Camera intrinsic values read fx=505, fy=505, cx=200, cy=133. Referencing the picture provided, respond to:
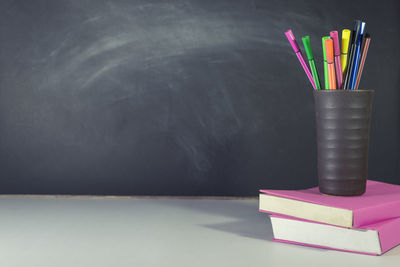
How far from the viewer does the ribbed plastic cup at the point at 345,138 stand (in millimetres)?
713

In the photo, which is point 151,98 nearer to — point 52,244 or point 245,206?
point 245,206

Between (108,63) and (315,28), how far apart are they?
410mm

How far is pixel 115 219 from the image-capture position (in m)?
0.82

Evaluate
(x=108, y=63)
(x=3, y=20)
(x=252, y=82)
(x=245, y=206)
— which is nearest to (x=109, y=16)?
(x=108, y=63)

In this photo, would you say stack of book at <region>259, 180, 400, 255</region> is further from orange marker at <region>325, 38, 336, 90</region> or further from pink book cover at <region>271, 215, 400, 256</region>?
orange marker at <region>325, 38, 336, 90</region>

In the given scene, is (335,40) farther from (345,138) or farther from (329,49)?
(345,138)

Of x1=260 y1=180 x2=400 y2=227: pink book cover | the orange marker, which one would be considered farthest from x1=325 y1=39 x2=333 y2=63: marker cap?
x1=260 y1=180 x2=400 y2=227: pink book cover

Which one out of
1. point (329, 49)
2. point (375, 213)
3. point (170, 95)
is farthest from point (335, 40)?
point (170, 95)

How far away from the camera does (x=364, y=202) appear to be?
2.18 ft

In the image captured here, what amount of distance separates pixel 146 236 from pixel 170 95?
1.15 feet

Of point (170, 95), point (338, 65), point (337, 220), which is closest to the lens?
point (337, 220)

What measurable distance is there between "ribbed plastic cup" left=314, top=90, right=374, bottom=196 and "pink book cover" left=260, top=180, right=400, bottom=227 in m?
0.02

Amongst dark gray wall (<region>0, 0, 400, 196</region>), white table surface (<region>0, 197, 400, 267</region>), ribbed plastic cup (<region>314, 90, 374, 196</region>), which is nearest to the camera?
white table surface (<region>0, 197, 400, 267</region>)

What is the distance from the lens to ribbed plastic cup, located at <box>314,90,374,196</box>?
713 mm
